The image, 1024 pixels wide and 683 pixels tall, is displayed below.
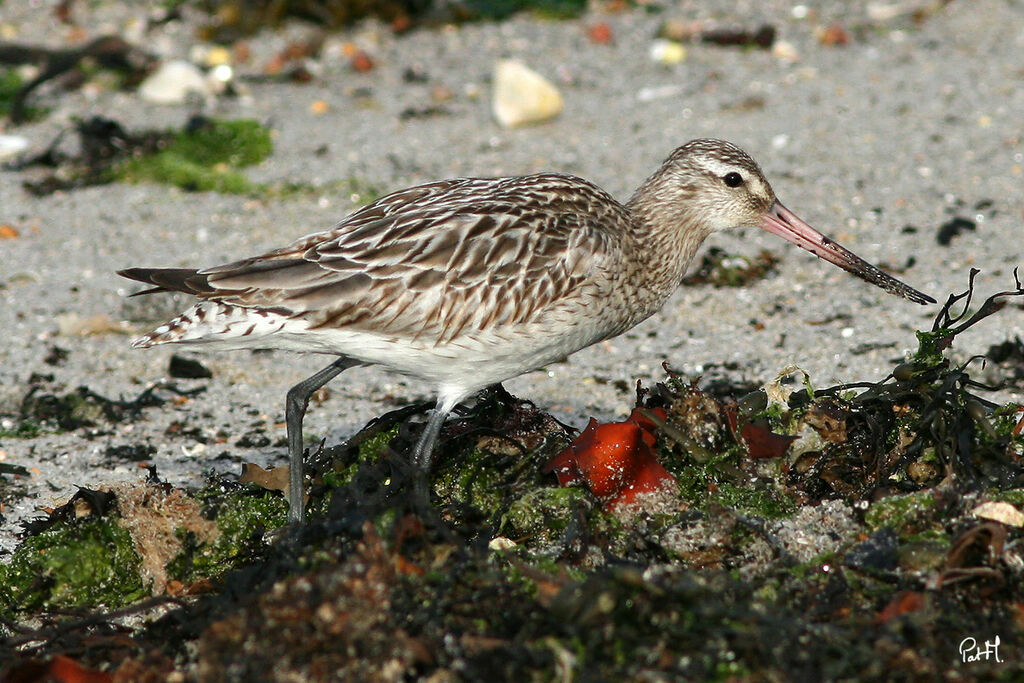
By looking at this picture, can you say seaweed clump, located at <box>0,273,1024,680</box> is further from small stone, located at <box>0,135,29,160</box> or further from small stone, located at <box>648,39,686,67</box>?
small stone, located at <box>648,39,686,67</box>

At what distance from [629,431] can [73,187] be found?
5422 millimetres

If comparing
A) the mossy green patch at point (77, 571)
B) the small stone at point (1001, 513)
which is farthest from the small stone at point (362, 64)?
the small stone at point (1001, 513)

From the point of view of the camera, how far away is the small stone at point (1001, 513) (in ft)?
14.2

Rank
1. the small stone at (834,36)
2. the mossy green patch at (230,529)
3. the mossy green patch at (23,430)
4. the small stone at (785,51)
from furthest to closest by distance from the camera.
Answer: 1. the small stone at (834,36)
2. the small stone at (785,51)
3. the mossy green patch at (23,430)
4. the mossy green patch at (230,529)

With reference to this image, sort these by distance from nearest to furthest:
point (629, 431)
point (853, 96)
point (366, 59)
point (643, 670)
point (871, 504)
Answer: point (643, 670) < point (871, 504) < point (629, 431) < point (853, 96) < point (366, 59)

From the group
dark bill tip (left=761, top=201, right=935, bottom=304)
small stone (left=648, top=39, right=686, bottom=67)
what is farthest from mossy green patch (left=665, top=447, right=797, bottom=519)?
small stone (left=648, top=39, right=686, bottom=67)

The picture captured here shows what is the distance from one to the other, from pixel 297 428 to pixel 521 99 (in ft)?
15.4

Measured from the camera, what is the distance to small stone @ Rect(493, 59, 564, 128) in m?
9.25

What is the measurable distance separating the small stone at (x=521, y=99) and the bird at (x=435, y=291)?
12.7 ft

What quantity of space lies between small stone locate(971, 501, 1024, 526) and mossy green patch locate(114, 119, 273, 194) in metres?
5.67

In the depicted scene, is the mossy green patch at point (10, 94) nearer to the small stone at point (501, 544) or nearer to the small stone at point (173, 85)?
the small stone at point (173, 85)

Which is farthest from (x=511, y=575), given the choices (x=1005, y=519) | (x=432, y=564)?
(x=1005, y=519)

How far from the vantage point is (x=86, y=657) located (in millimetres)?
4223

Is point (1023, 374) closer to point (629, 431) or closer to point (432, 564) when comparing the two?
point (629, 431)
